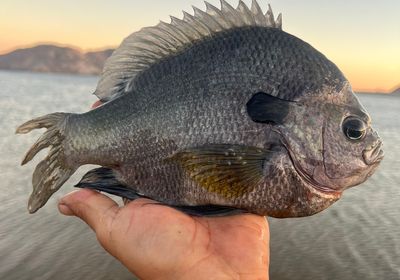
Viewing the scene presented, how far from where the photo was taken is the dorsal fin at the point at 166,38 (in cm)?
363

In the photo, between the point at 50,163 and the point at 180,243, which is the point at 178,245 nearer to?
the point at 180,243

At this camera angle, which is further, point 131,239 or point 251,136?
point 131,239

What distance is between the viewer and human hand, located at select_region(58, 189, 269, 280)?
3504mm

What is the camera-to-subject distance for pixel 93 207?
3.82 meters

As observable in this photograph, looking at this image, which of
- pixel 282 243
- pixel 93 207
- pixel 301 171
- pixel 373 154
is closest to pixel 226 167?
pixel 301 171

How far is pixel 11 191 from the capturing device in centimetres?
971

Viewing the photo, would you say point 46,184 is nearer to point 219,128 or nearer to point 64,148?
point 64,148

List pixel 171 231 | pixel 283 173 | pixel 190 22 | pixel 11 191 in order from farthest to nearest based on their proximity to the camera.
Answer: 1. pixel 11 191
2. pixel 190 22
3. pixel 171 231
4. pixel 283 173

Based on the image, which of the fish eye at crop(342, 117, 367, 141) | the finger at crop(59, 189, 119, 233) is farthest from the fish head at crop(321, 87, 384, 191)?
the finger at crop(59, 189, 119, 233)

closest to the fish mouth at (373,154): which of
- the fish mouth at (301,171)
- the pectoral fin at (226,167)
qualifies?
the fish mouth at (301,171)

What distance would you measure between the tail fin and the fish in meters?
0.03

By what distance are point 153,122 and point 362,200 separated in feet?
28.1

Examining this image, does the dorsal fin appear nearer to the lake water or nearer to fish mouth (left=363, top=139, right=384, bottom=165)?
fish mouth (left=363, top=139, right=384, bottom=165)

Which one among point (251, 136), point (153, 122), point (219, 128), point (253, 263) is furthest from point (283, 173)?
point (153, 122)
